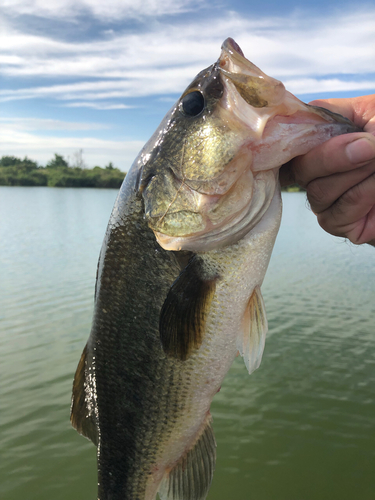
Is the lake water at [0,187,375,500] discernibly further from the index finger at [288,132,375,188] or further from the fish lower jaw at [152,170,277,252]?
the index finger at [288,132,375,188]

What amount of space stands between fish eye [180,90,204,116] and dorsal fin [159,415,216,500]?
167 cm

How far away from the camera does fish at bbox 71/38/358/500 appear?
1.82 metres

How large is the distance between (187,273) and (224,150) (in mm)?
607

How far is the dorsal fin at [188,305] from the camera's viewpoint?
77.1 inches

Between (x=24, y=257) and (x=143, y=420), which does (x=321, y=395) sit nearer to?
(x=143, y=420)

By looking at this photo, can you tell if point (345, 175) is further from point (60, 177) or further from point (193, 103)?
point (60, 177)

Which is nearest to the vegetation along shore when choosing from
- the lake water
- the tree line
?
the tree line

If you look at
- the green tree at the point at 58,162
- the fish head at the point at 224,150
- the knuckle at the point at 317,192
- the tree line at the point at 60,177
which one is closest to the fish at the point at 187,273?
the fish head at the point at 224,150

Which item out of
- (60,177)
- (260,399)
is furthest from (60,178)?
(260,399)

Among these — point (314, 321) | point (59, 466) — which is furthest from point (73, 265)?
point (59, 466)

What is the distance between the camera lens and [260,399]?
22.5 feet

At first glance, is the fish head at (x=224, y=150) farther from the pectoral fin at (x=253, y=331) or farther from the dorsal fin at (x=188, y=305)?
the pectoral fin at (x=253, y=331)

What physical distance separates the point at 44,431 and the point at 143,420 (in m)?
4.62

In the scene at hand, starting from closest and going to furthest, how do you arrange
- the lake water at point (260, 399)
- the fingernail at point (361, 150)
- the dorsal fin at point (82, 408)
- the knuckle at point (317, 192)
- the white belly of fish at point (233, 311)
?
the fingernail at point (361, 150), the white belly of fish at point (233, 311), the knuckle at point (317, 192), the dorsal fin at point (82, 408), the lake water at point (260, 399)
